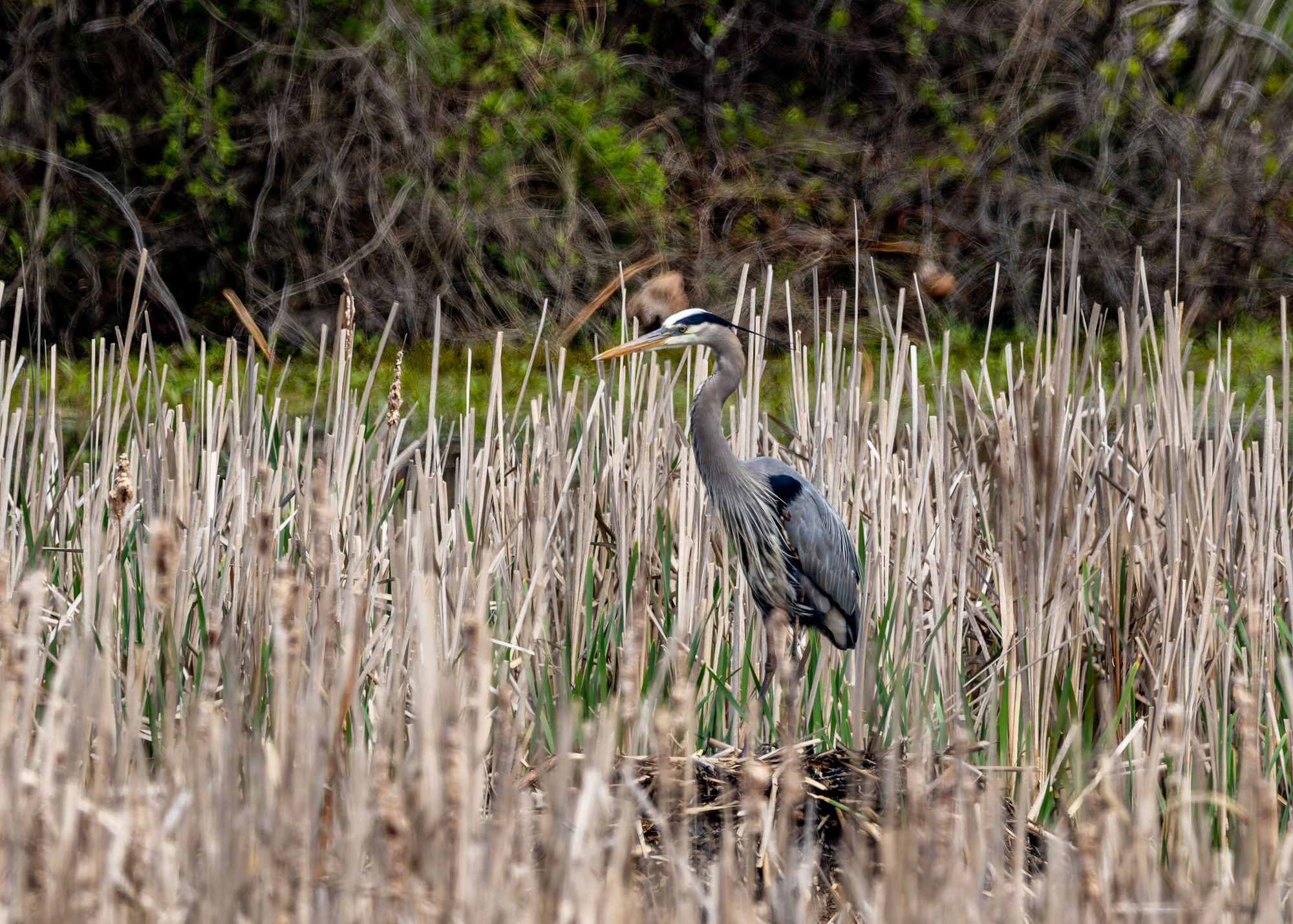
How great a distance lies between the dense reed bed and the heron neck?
8 centimetres

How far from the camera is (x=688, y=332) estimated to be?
2807 millimetres

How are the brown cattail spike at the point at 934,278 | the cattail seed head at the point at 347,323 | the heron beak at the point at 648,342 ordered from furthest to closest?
the brown cattail spike at the point at 934,278, the heron beak at the point at 648,342, the cattail seed head at the point at 347,323

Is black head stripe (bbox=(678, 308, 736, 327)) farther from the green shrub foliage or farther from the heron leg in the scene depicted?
the green shrub foliage

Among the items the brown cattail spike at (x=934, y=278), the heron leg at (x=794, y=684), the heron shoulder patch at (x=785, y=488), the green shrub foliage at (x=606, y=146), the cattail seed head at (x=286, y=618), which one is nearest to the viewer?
the cattail seed head at (x=286, y=618)

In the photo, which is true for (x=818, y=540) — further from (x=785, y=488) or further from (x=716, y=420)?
(x=716, y=420)

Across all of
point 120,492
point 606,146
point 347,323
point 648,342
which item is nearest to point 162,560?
point 120,492

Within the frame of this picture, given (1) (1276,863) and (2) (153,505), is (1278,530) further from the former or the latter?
(2) (153,505)

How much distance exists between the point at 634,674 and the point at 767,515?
2.00ft

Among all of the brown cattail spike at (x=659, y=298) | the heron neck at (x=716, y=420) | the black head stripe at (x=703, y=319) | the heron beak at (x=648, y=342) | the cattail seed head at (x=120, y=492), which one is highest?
the brown cattail spike at (x=659, y=298)

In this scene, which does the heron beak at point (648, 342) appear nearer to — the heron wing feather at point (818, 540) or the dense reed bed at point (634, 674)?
the dense reed bed at point (634, 674)

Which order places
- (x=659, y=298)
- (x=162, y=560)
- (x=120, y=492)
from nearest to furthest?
(x=162, y=560) < (x=120, y=492) < (x=659, y=298)

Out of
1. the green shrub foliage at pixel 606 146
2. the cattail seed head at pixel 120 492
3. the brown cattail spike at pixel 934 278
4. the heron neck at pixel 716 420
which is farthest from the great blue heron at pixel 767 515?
the brown cattail spike at pixel 934 278

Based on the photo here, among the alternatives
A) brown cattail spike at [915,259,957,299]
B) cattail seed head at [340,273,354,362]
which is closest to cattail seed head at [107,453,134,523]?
cattail seed head at [340,273,354,362]

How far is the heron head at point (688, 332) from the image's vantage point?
2.78 meters
